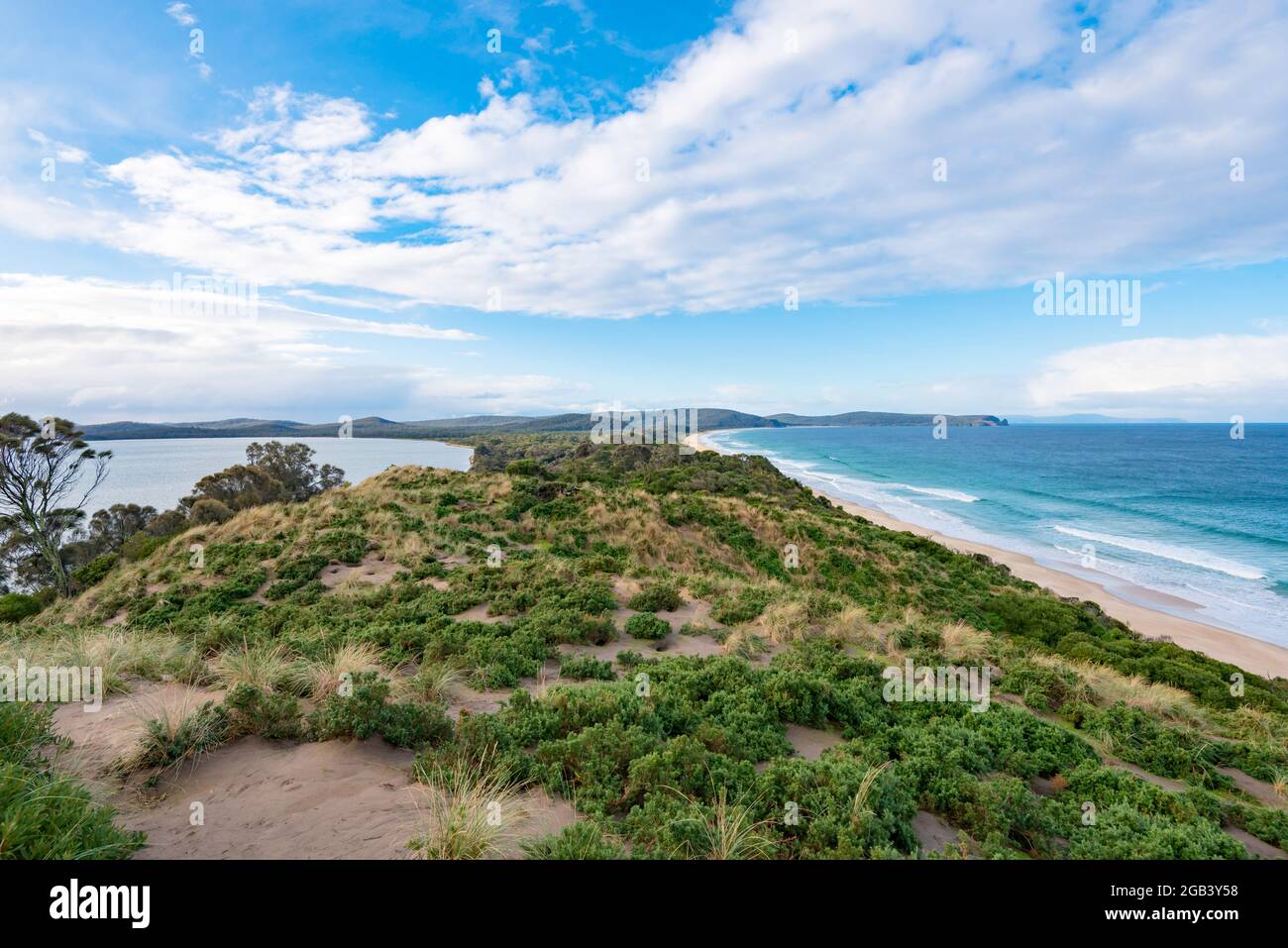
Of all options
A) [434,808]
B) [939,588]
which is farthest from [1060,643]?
[434,808]

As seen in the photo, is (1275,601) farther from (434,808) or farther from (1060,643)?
(434,808)

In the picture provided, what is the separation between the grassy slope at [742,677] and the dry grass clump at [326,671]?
1.55 ft

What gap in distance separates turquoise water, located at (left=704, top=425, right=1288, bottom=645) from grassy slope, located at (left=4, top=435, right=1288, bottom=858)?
1724cm

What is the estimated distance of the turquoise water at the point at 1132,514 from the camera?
27750 millimetres

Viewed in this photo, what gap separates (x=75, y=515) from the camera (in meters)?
27.2

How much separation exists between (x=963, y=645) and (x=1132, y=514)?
53211mm

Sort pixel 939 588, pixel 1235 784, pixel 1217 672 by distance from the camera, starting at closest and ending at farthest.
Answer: pixel 1235 784 < pixel 1217 672 < pixel 939 588

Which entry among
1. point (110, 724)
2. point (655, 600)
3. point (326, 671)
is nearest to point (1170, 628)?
point (655, 600)

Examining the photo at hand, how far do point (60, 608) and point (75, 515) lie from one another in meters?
18.8

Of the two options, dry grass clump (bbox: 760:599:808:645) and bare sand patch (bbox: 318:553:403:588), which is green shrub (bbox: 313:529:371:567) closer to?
bare sand patch (bbox: 318:553:403:588)

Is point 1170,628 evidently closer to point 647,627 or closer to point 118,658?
point 647,627
